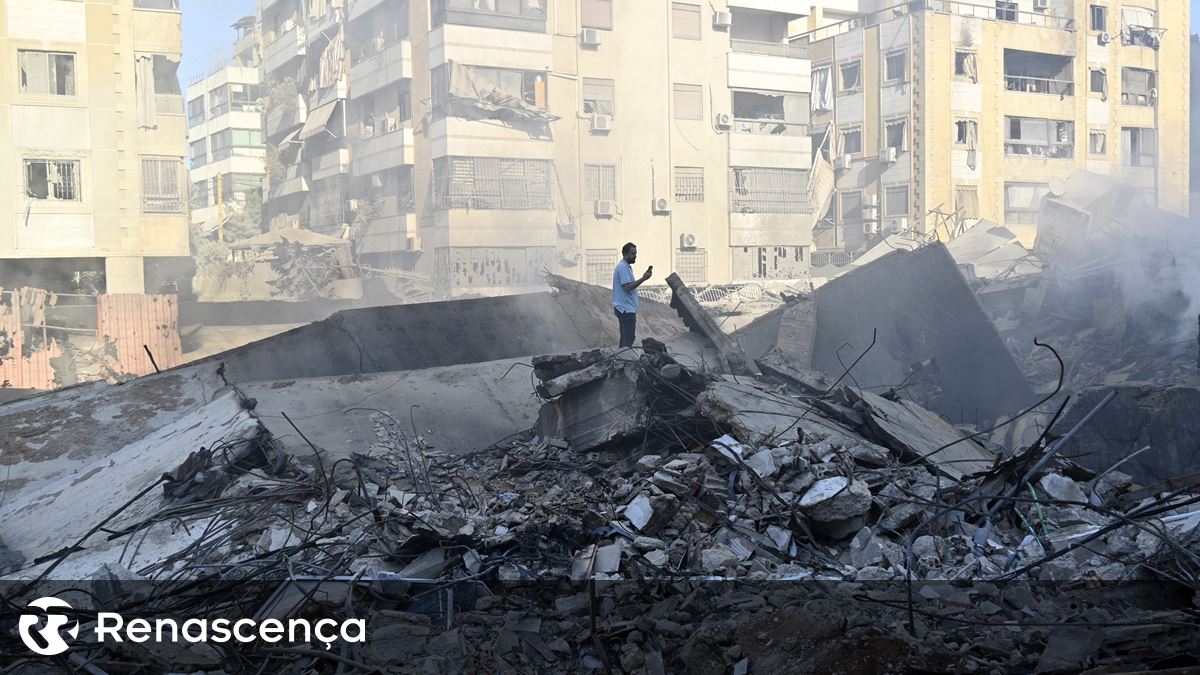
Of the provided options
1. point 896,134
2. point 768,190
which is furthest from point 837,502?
point 896,134

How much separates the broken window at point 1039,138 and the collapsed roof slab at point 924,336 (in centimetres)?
2698

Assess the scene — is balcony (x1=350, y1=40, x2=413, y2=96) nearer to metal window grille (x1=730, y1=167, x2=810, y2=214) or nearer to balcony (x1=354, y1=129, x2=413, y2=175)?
balcony (x1=354, y1=129, x2=413, y2=175)

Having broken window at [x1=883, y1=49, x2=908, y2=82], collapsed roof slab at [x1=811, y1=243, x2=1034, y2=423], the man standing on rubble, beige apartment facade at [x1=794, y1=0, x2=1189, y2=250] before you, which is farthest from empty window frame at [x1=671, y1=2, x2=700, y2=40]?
the man standing on rubble

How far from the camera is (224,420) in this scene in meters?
7.12

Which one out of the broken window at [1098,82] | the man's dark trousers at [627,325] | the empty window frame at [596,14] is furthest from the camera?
the broken window at [1098,82]

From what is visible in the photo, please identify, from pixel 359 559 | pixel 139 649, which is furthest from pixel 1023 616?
pixel 139 649

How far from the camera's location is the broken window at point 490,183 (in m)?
27.0

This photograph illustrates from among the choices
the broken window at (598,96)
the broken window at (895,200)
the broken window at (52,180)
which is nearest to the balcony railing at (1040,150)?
the broken window at (895,200)

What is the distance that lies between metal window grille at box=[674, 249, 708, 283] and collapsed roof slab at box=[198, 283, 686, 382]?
65.3 feet

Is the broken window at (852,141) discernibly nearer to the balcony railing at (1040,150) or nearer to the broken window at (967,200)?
the broken window at (967,200)

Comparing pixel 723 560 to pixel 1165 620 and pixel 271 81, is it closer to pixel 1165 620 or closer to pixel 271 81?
pixel 1165 620

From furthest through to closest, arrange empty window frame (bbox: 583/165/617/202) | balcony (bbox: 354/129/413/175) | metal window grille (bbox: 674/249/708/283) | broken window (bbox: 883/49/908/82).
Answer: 1. broken window (bbox: 883/49/908/82)
2. metal window grille (bbox: 674/249/708/283)
3. empty window frame (bbox: 583/165/617/202)
4. balcony (bbox: 354/129/413/175)

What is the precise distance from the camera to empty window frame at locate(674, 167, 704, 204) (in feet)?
101

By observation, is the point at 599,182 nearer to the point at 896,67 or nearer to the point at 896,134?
the point at 896,134
